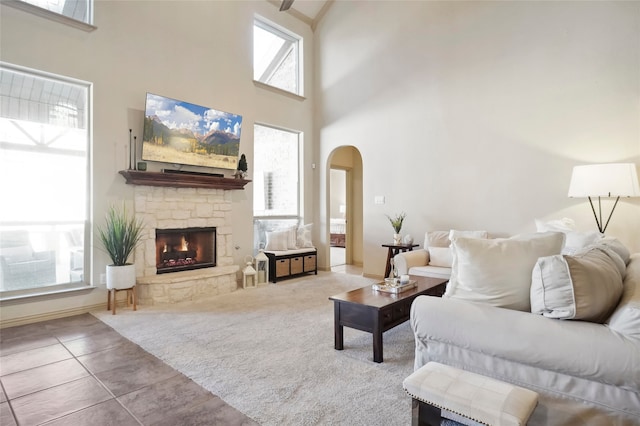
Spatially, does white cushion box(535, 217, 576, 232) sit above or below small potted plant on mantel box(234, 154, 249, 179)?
below

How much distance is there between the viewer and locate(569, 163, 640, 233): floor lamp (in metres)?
3.38

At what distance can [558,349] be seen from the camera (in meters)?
1.44

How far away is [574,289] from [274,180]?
5.38 m

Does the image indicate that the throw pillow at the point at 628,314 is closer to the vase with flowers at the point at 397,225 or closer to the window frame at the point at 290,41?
the vase with flowers at the point at 397,225

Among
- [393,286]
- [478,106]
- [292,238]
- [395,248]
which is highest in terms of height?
[478,106]

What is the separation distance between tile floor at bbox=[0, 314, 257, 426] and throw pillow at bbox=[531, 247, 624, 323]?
5.26 ft

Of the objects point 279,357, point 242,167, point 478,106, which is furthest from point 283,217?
point 279,357

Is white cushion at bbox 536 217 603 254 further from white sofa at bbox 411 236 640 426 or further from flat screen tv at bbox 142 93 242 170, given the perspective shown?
flat screen tv at bbox 142 93 242 170

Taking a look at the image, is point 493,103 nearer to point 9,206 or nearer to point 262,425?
point 262,425

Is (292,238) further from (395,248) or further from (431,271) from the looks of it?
(431,271)

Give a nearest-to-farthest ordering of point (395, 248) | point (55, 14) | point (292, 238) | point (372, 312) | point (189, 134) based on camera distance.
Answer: point (372, 312) → point (55, 14) → point (189, 134) → point (395, 248) → point (292, 238)

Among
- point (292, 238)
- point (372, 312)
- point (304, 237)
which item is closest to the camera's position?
point (372, 312)

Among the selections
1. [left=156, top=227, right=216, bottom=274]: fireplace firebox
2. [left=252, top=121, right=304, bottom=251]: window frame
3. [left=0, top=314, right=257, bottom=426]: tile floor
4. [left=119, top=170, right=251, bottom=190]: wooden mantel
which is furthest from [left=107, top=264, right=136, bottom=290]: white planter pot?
[left=252, top=121, right=304, bottom=251]: window frame

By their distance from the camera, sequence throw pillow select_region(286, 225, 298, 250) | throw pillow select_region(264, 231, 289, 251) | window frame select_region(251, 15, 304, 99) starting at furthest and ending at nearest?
1. window frame select_region(251, 15, 304, 99)
2. throw pillow select_region(286, 225, 298, 250)
3. throw pillow select_region(264, 231, 289, 251)
